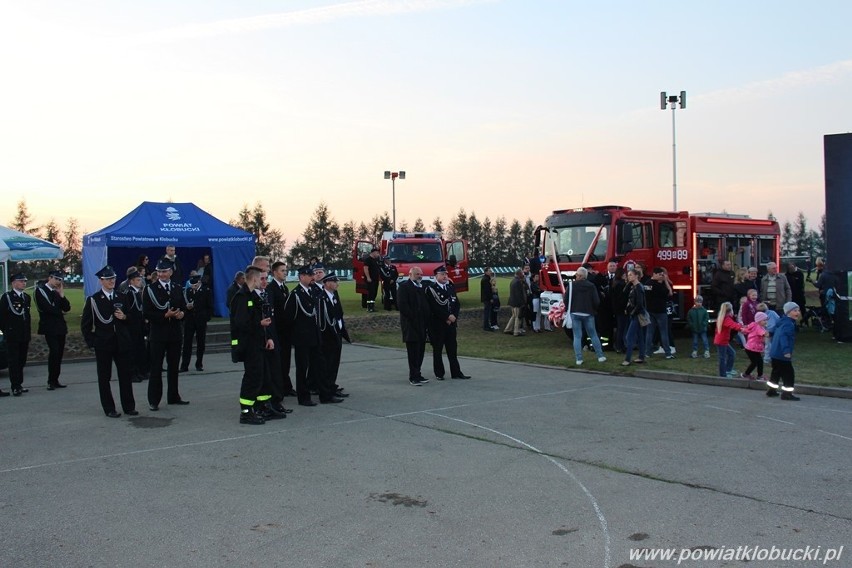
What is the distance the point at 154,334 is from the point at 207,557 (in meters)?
6.09

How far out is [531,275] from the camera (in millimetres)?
21500

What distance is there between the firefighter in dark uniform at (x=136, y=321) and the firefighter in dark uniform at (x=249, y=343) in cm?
176

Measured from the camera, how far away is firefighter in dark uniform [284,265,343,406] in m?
10.5

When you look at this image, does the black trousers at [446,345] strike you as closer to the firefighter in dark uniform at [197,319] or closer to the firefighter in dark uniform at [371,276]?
the firefighter in dark uniform at [197,319]

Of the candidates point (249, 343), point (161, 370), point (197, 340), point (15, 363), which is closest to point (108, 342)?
point (161, 370)

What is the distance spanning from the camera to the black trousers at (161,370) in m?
10.2

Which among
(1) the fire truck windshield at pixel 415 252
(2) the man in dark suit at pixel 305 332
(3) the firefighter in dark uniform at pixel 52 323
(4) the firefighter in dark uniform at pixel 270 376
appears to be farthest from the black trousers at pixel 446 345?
(1) the fire truck windshield at pixel 415 252

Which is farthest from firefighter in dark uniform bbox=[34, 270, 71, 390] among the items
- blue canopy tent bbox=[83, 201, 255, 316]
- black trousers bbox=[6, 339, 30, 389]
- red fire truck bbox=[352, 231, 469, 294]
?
red fire truck bbox=[352, 231, 469, 294]

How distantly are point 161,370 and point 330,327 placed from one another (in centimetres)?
238

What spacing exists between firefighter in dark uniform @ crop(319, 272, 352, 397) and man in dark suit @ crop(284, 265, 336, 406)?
0.61 ft

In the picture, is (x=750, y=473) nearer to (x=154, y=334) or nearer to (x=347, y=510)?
(x=347, y=510)

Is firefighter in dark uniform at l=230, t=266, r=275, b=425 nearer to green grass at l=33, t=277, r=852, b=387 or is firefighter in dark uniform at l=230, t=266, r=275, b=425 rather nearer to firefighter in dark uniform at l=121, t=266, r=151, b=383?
firefighter in dark uniform at l=121, t=266, r=151, b=383

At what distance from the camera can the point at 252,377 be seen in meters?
9.37

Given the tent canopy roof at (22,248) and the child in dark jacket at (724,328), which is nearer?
the child in dark jacket at (724,328)
